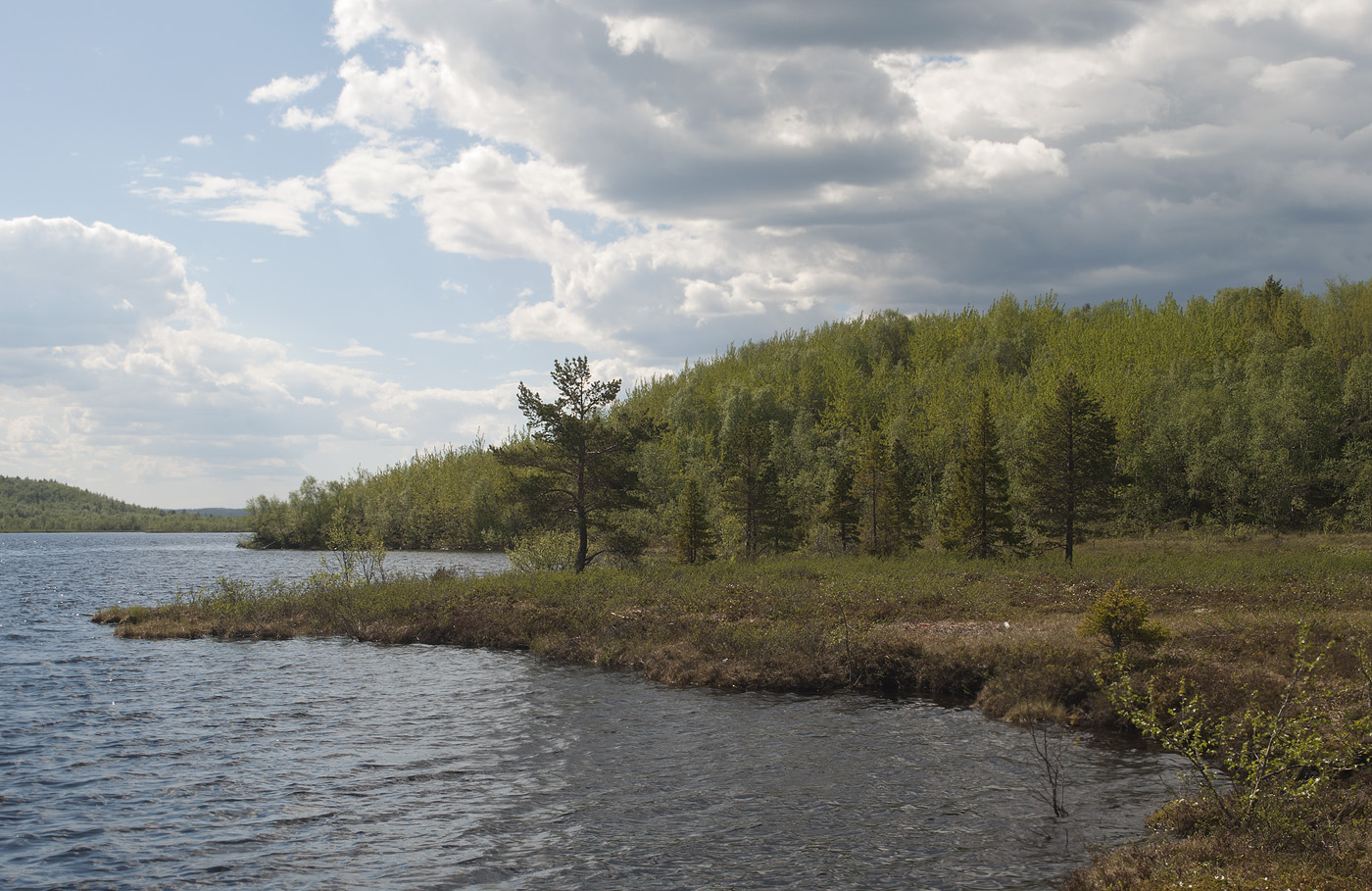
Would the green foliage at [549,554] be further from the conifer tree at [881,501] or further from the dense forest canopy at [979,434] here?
the conifer tree at [881,501]

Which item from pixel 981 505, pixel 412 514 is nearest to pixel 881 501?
pixel 981 505

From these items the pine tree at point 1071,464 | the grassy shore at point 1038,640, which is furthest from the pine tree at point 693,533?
the pine tree at point 1071,464

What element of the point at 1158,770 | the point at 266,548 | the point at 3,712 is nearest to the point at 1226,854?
the point at 1158,770

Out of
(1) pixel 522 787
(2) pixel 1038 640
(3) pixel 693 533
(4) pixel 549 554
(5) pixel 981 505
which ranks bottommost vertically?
(1) pixel 522 787

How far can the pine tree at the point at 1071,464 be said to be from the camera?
4994 centimetres

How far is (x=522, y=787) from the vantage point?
16000 millimetres

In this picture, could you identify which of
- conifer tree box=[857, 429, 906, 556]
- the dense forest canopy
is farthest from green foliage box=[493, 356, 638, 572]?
conifer tree box=[857, 429, 906, 556]

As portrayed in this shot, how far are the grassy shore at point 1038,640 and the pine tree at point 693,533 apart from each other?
6215 mm

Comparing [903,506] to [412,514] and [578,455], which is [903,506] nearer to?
[578,455]

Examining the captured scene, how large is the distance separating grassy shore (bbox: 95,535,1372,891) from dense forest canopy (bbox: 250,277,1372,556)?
10.1 meters

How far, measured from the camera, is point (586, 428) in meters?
42.9

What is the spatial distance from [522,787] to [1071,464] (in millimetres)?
44633

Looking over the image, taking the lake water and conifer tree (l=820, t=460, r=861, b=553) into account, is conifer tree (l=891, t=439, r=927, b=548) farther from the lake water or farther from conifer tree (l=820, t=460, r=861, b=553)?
the lake water

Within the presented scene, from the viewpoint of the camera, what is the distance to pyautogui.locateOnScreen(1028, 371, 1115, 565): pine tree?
49938 mm
